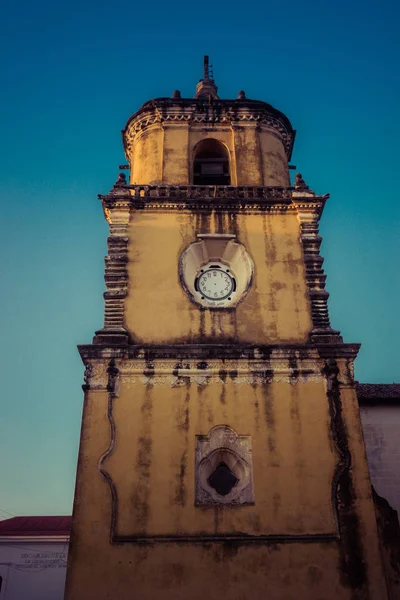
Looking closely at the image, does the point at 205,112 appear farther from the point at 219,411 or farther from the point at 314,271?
the point at 219,411

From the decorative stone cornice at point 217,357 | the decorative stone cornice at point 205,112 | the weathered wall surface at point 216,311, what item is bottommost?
the decorative stone cornice at point 217,357

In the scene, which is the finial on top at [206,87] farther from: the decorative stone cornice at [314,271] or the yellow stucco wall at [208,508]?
the yellow stucco wall at [208,508]

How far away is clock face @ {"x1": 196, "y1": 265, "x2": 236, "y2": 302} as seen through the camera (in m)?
13.4

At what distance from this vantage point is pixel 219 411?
457 inches

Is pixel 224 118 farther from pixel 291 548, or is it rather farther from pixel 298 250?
pixel 291 548

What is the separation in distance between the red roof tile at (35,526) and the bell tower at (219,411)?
15420 millimetres

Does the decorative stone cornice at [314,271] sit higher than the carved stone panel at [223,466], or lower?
higher

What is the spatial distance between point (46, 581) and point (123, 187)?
56.4ft

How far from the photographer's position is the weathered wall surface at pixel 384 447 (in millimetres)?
13734

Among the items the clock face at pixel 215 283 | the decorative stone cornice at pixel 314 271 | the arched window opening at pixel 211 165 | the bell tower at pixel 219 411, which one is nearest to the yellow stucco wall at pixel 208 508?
the bell tower at pixel 219 411

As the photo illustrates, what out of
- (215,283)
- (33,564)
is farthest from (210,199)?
(33,564)

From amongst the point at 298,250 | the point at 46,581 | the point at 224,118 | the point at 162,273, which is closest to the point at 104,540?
the point at 162,273

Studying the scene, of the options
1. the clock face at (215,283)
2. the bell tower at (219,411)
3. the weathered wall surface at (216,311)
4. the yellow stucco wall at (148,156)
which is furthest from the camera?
the yellow stucco wall at (148,156)

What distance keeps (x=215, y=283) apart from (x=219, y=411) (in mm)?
3184
